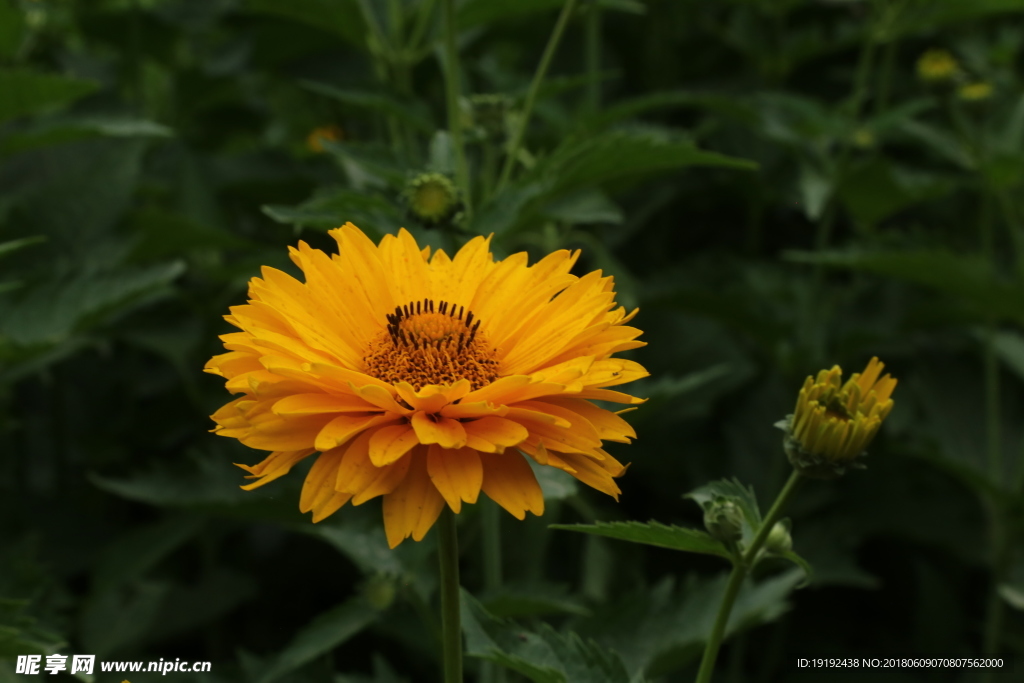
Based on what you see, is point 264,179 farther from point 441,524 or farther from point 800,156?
point 441,524

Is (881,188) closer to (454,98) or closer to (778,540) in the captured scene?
(454,98)

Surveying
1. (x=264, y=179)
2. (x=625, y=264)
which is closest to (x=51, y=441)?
(x=264, y=179)

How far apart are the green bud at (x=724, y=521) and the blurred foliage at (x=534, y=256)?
0.28 metres

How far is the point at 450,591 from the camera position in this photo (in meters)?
0.86

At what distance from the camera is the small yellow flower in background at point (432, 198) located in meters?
1.32

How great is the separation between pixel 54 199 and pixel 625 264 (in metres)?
1.39

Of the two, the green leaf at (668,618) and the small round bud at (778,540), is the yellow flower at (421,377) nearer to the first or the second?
the small round bud at (778,540)

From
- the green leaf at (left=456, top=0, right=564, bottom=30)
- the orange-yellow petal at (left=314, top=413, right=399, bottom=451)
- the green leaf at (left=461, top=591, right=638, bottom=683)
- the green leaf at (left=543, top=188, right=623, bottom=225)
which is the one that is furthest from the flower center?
the green leaf at (left=456, top=0, right=564, bottom=30)

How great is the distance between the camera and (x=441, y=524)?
0.86 m

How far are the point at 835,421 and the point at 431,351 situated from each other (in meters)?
0.39

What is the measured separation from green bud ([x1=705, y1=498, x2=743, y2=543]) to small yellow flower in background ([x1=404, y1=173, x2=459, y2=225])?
565 mm

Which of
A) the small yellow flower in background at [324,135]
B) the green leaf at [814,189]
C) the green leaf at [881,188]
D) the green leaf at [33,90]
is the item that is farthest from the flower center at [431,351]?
the small yellow flower in background at [324,135]

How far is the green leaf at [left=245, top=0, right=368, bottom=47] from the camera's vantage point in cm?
176

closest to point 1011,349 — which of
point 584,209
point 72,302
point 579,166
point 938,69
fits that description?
point 938,69
